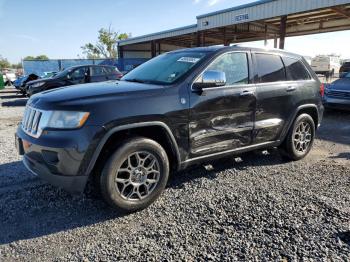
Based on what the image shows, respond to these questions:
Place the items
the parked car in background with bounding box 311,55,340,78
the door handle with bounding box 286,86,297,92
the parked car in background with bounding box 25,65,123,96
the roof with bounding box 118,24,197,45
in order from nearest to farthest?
the door handle with bounding box 286,86,297,92
the parked car in background with bounding box 25,65,123,96
the roof with bounding box 118,24,197,45
the parked car in background with bounding box 311,55,340,78

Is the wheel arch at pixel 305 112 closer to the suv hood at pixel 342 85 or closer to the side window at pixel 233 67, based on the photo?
the side window at pixel 233 67

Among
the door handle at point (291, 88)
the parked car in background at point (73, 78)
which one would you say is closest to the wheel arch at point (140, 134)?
the door handle at point (291, 88)

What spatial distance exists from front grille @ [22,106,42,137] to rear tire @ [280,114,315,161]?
143 inches

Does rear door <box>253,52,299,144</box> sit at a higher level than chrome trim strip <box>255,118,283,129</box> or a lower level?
higher

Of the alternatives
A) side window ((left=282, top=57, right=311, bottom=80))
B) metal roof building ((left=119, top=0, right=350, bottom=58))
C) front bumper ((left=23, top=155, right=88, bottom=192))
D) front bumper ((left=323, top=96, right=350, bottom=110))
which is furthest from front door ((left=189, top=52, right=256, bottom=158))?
metal roof building ((left=119, top=0, right=350, bottom=58))

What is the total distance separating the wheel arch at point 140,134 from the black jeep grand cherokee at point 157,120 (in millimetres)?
10

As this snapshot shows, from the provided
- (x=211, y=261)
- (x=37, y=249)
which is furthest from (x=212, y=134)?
(x=37, y=249)

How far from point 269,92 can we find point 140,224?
2.59m

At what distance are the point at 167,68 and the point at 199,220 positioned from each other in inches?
78.0

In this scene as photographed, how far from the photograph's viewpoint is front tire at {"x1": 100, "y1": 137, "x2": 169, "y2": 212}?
2.91 metres

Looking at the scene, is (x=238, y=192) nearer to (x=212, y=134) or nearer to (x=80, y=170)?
(x=212, y=134)

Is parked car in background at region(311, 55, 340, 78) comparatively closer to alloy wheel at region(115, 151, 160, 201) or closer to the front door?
the front door

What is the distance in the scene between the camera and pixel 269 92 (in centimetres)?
418

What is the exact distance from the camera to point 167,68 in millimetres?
3842
